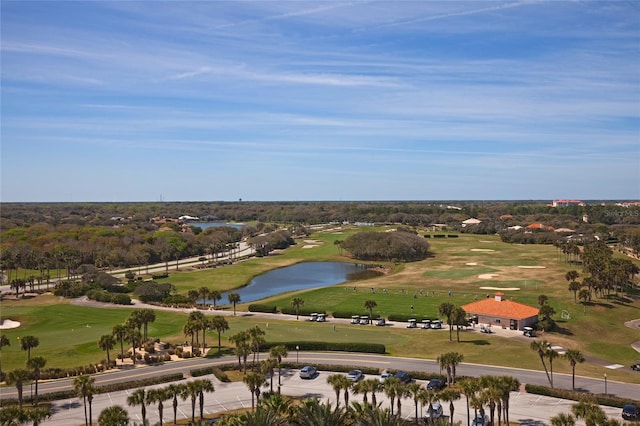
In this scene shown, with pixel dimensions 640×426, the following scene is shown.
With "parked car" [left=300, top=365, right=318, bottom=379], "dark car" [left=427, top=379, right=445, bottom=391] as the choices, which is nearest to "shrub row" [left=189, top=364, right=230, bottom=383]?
A: "parked car" [left=300, top=365, right=318, bottom=379]

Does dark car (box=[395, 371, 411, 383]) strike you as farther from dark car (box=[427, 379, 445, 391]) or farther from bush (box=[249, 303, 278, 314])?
bush (box=[249, 303, 278, 314])

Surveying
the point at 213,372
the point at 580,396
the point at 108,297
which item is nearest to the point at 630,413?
the point at 580,396

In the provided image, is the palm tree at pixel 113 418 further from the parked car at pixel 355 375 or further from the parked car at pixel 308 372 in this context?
the parked car at pixel 355 375

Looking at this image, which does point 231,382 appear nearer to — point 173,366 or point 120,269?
point 173,366

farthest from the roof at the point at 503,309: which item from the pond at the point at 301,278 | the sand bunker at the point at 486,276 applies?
the pond at the point at 301,278

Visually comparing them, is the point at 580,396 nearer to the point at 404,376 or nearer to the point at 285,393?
the point at 404,376
